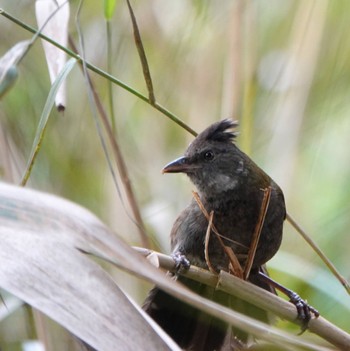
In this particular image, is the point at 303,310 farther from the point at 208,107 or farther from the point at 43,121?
the point at 208,107

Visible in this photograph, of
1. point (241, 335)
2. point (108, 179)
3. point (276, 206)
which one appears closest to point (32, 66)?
point (108, 179)

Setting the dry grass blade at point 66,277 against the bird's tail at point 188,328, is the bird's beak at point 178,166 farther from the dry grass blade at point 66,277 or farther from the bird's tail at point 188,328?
the dry grass blade at point 66,277

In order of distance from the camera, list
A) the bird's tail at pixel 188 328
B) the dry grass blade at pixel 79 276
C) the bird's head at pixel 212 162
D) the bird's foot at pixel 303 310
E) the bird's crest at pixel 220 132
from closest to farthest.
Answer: the dry grass blade at pixel 79 276, the bird's foot at pixel 303 310, the bird's tail at pixel 188 328, the bird's crest at pixel 220 132, the bird's head at pixel 212 162

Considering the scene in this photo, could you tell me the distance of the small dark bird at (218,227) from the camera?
3.13 metres

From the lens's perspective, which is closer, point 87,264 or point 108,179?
point 87,264

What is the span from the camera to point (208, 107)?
14.2 feet

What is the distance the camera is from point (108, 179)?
12.9ft

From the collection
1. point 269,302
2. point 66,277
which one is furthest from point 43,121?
point 269,302

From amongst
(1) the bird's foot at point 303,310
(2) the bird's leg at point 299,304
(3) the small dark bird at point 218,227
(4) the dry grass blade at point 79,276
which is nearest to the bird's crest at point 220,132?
(3) the small dark bird at point 218,227

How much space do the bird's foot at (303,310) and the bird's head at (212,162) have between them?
2.70ft

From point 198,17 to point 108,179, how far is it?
3.20 ft

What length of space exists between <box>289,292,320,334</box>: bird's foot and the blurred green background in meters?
0.18

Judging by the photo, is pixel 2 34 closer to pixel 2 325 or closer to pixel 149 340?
pixel 2 325

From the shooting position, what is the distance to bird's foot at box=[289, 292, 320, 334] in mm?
2541
